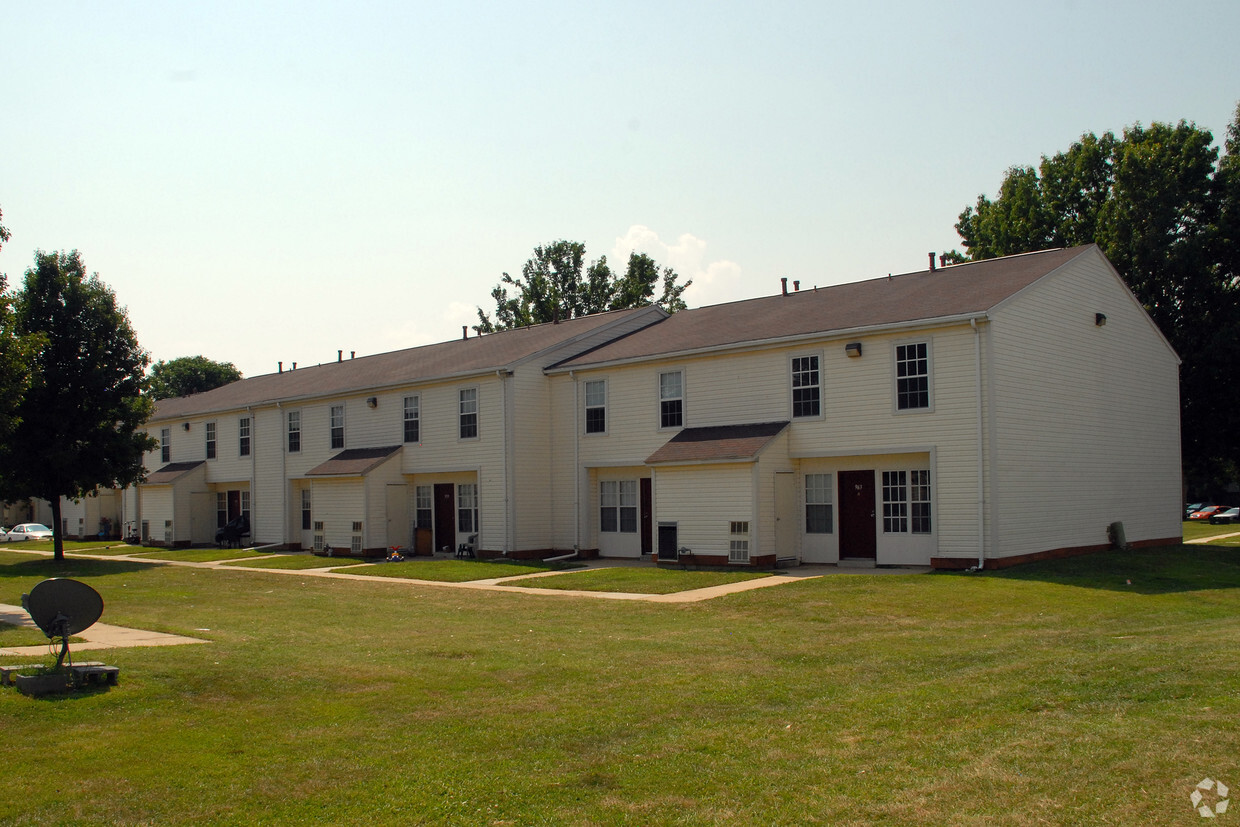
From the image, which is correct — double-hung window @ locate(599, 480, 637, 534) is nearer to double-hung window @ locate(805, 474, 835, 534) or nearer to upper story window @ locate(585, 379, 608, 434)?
upper story window @ locate(585, 379, 608, 434)

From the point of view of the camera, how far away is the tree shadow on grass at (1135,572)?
19.7 m

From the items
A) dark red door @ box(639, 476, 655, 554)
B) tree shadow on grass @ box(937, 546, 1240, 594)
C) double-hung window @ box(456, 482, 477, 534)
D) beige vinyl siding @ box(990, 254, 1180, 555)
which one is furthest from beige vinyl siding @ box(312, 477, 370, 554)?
beige vinyl siding @ box(990, 254, 1180, 555)

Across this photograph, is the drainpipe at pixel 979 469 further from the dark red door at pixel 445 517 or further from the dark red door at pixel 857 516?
the dark red door at pixel 445 517

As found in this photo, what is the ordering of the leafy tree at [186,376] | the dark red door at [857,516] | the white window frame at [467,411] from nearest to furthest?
the dark red door at [857,516] < the white window frame at [467,411] < the leafy tree at [186,376]

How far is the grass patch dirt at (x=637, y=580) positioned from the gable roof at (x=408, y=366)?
314 inches

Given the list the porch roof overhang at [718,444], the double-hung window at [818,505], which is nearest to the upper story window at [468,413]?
the porch roof overhang at [718,444]

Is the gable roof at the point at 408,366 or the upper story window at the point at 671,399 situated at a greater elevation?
the gable roof at the point at 408,366

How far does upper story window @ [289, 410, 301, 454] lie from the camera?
3688 cm

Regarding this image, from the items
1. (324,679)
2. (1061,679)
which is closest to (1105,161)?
(1061,679)

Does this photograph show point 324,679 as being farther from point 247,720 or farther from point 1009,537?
point 1009,537

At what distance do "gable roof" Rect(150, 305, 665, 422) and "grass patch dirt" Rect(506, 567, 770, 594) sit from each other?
7986mm

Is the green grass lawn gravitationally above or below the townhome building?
below

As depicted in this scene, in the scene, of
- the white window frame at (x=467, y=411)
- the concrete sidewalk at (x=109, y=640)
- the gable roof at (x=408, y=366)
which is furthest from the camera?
the gable roof at (x=408, y=366)

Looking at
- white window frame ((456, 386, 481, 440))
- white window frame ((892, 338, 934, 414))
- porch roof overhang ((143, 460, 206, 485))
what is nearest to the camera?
A: white window frame ((892, 338, 934, 414))
